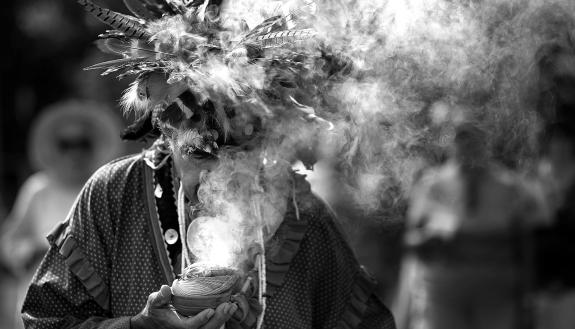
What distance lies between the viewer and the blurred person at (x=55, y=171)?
24.3 feet

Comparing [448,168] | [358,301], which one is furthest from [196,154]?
[448,168]

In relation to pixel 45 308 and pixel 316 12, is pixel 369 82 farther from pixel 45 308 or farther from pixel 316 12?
pixel 45 308

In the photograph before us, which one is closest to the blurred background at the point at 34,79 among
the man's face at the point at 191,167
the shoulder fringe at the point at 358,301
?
the shoulder fringe at the point at 358,301

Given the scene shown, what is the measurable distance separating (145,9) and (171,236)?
804 mm

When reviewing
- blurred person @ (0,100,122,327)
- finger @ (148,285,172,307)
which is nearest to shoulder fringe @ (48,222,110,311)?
finger @ (148,285,172,307)

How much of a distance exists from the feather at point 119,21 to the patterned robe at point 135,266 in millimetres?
556

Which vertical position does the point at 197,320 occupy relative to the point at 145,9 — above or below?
below

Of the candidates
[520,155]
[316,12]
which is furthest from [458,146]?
[316,12]

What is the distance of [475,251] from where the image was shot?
24.0 feet

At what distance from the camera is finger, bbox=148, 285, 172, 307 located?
140 inches

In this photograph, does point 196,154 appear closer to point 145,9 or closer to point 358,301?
point 145,9

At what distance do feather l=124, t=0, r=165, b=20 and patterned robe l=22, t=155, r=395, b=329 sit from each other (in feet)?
1.86

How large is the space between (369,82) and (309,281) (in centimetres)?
76

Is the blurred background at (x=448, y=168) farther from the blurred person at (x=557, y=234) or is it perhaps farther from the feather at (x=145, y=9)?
the feather at (x=145, y=9)
